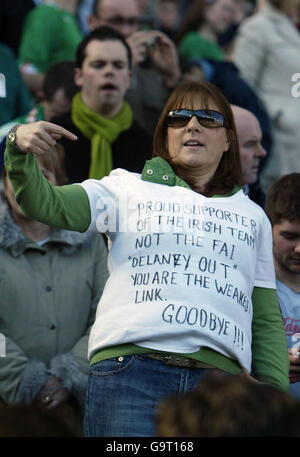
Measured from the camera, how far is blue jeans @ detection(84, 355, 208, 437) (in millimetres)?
2939

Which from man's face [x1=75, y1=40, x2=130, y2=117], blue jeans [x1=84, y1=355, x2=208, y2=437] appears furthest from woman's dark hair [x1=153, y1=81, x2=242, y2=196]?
man's face [x1=75, y1=40, x2=130, y2=117]

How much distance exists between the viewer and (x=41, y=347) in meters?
3.98

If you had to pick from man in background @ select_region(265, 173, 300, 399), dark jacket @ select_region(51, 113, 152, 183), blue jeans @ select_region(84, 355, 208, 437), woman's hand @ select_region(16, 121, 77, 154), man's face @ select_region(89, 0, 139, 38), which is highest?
man's face @ select_region(89, 0, 139, 38)

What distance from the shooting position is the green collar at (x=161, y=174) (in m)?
3.31

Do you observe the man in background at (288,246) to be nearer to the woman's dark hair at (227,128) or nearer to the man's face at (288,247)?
the man's face at (288,247)

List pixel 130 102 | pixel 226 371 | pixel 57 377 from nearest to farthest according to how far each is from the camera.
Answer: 1. pixel 226 371
2. pixel 57 377
3. pixel 130 102

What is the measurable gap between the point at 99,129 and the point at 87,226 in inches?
77.2

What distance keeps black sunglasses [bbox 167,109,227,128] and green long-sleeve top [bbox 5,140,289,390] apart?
276 mm

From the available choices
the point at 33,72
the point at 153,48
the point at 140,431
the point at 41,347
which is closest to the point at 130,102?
the point at 153,48

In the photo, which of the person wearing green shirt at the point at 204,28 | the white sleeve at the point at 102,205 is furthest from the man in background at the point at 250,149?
the person wearing green shirt at the point at 204,28

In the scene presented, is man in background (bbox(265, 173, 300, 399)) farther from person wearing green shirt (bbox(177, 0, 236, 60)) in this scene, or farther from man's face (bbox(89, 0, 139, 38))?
person wearing green shirt (bbox(177, 0, 236, 60))

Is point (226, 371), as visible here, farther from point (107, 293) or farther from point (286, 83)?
point (286, 83)

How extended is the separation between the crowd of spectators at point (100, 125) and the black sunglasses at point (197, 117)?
26.1 inches

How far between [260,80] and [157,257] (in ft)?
13.1
